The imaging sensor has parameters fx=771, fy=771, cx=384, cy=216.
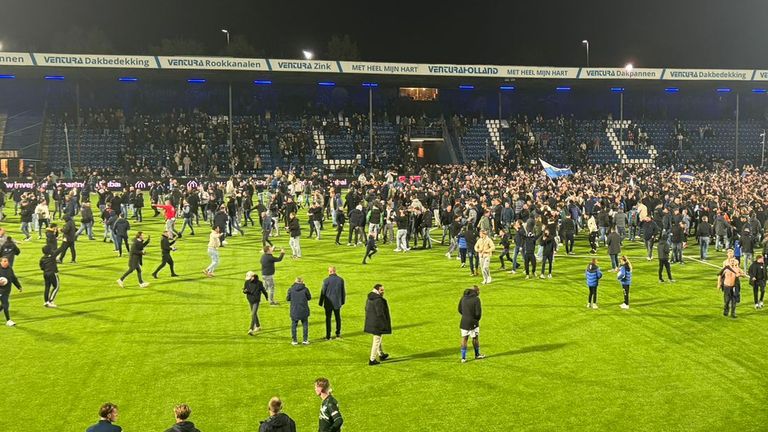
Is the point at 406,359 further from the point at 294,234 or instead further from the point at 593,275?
the point at 294,234

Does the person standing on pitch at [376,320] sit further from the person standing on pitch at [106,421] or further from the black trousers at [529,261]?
the black trousers at [529,261]

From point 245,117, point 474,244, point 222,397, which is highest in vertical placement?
point 245,117

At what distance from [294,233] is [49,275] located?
8932mm

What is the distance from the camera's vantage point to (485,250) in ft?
75.8

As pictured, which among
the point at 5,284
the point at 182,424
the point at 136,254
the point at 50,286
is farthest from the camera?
the point at 136,254

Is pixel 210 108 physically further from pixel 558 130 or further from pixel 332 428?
pixel 332 428

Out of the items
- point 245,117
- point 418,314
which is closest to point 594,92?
point 245,117

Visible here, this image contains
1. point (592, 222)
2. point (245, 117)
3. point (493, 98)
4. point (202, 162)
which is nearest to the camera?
point (592, 222)

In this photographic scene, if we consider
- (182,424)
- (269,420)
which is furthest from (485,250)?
(182,424)

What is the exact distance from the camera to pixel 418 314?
19516 millimetres

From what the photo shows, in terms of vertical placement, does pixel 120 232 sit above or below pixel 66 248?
above

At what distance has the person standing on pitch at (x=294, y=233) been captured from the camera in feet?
87.1

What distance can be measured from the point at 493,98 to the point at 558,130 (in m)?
6.71

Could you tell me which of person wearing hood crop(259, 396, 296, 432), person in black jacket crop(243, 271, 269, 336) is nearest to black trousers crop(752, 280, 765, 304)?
person in black jacket crop(243, 271, 269, 336)
